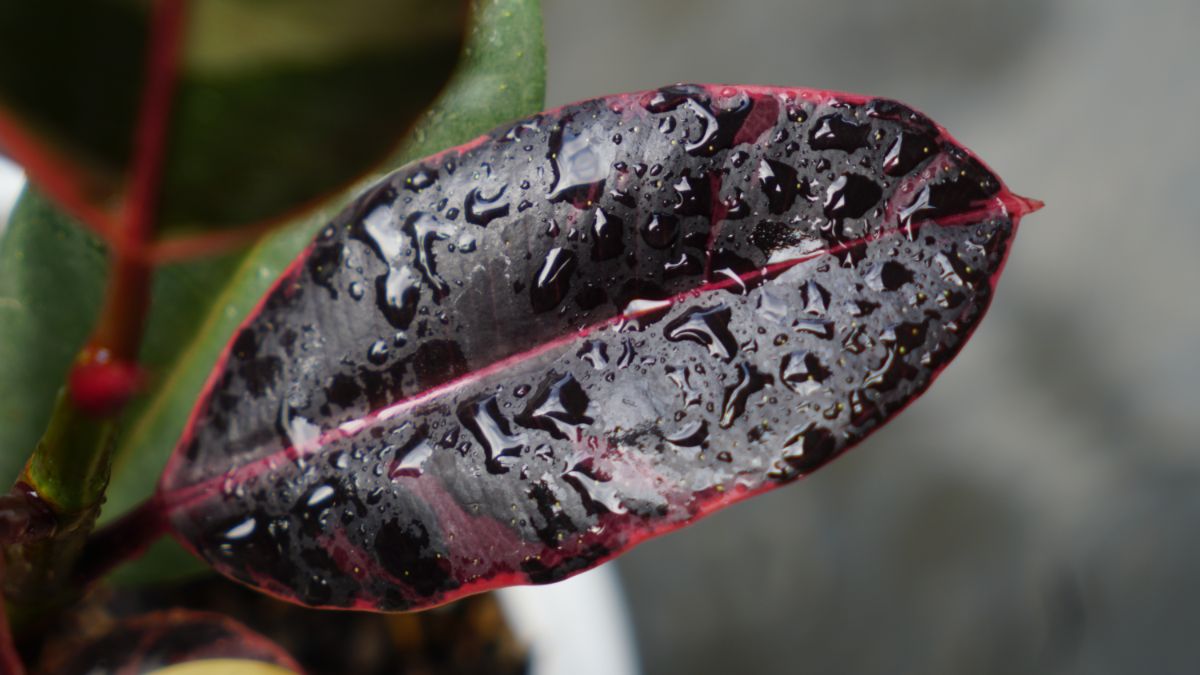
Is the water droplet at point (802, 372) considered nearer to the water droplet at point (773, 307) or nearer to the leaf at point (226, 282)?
the water droplet at point (773, 307)

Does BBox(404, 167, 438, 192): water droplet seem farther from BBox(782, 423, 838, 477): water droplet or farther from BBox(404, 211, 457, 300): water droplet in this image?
BBox(782, 423, 838, 477): water droplet

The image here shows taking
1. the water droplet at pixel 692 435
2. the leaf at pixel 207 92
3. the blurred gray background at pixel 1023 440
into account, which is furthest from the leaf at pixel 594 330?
the blurred gray background at pixel 1023 440

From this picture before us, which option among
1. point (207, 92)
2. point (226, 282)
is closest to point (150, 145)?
point (207, 92)

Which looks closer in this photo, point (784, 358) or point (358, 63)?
point (358, 63)

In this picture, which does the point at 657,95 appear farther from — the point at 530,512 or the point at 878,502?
the point at 878,502

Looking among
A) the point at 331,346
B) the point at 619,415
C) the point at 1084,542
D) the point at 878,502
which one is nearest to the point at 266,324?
the point at 331,346

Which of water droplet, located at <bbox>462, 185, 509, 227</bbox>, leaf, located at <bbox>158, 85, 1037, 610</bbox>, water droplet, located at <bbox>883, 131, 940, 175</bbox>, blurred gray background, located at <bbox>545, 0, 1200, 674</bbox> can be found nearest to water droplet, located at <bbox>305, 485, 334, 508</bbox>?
leaf, located at <bbox>158, 85, 1037, 610</bbox>
